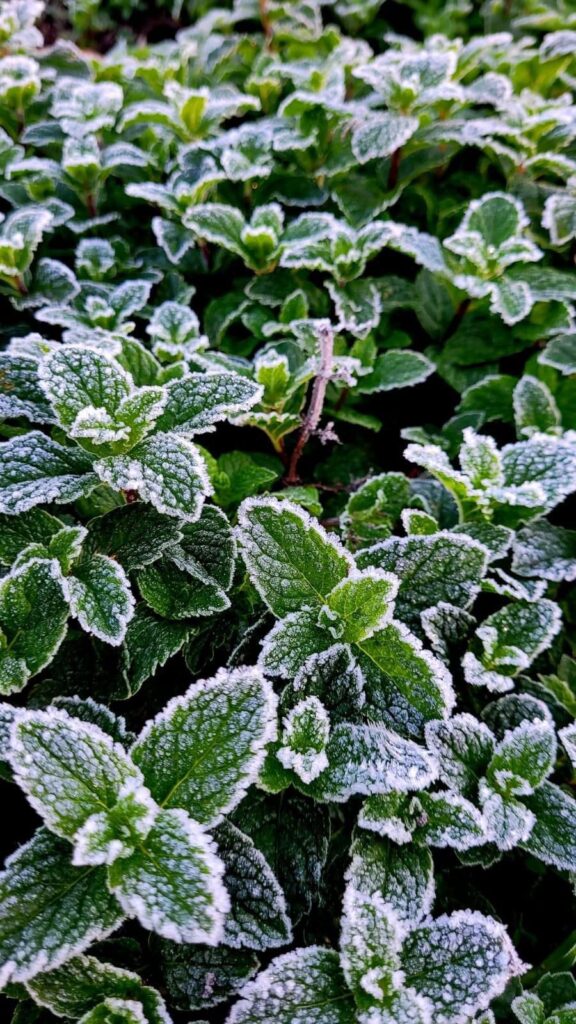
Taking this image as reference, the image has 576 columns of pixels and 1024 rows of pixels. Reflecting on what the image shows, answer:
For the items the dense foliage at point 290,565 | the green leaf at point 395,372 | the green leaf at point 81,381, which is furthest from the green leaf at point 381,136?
the green leaf at point 81,381

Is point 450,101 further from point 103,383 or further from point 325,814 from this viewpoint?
point 325,814

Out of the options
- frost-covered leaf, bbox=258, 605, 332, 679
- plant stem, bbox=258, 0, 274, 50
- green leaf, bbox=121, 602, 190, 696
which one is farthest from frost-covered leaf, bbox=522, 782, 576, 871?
plant stem, bbox=258, 0, 274, 50

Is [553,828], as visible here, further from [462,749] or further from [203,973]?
[203,973]

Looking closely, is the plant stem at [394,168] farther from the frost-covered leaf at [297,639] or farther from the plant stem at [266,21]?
the frost-covered leaf at [297,639]

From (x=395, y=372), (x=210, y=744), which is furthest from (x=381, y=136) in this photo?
(x=210, y=744)

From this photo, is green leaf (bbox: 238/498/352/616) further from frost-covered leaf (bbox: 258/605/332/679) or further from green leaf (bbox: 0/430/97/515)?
green leaf (bbox: 0/430/97/515)

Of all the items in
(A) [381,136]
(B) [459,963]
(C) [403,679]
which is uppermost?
(A) [381,136]
